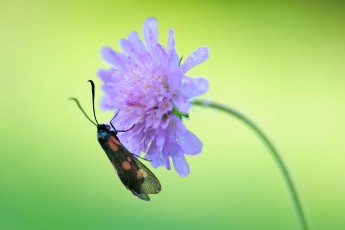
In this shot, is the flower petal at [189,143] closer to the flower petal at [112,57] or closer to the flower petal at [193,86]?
the flower petal at [193,86]

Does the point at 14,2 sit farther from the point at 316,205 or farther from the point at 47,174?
the point at 316,205

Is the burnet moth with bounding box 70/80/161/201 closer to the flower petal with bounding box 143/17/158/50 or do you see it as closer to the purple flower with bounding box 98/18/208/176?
the purple flower with bounding box 98/18/208/176

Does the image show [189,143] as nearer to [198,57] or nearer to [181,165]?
[181,165]

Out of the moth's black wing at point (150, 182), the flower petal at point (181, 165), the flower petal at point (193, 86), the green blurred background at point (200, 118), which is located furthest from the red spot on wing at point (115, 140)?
the green blurred background at point (200, 118)

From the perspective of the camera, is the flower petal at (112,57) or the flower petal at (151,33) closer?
the flower petal at (151,33)

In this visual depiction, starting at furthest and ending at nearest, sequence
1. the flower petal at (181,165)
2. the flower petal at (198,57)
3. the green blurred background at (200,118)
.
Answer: the green blurred background at (200,118) → the flower petal at (181,165) → the flower petal at (198,57)

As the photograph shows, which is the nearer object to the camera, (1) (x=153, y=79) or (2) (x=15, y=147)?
(1) (x=153, y=79)

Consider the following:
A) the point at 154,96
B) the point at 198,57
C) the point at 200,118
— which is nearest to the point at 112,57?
the point at 154,96

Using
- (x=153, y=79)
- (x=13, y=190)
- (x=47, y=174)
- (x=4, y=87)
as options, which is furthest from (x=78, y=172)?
(x=153, y=79)
